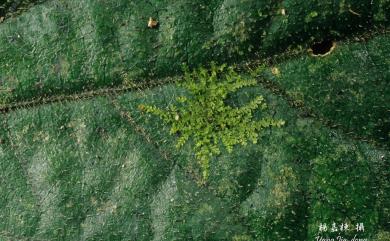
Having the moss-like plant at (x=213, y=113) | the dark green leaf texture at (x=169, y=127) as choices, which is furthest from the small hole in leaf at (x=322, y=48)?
the moss-like plant at (x=213, y=113)

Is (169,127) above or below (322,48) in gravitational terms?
below

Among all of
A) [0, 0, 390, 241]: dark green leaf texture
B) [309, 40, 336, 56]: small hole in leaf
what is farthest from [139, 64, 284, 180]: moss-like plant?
[309, 40, 336, 56]: small hole in leaf

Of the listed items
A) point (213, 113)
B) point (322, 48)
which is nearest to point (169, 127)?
point (213, 113)

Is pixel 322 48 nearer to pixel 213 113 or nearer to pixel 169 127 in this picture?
pixel 213 113

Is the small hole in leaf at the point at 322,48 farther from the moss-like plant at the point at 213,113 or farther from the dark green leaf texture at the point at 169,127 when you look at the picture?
the moss-like plant at the point at 213,113

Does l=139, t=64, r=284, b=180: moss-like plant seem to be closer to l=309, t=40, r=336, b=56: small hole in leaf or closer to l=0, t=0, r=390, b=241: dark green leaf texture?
l=0, t=0, r=390, b=241: dark green leaf texture
